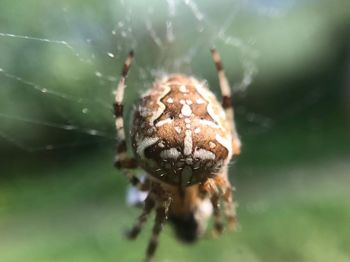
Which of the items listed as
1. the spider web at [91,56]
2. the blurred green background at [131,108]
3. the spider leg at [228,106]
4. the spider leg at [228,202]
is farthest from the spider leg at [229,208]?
the spider web at [91,56]

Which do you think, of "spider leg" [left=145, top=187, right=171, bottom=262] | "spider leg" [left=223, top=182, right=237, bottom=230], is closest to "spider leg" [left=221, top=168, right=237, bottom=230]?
"spider leg" [left=223, top=182, right=237, bottom=230]

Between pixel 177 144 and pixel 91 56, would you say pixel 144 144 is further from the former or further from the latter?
pixel 91 56

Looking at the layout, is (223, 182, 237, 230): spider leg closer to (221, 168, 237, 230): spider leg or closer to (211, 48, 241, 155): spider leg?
(221, 168, 237, 230): spider leg

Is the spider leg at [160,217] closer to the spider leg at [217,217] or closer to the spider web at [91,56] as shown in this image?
the spider leg at [217,217]

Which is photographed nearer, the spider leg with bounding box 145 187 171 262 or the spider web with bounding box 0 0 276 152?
the spider leg with bounding box 145 187 171 262

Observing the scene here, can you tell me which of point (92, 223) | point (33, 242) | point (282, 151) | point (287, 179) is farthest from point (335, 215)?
point (33, 242)

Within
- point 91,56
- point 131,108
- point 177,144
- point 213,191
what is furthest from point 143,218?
point 91,56
